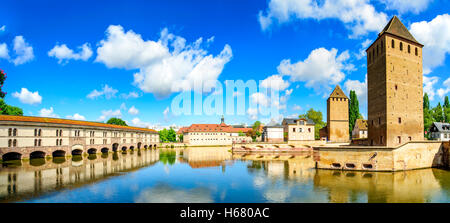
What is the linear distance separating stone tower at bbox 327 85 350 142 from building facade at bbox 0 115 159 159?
A: 49.1m

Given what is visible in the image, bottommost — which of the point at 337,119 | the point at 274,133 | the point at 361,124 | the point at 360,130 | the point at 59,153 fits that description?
the point at 59,153

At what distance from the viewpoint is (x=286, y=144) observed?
52.7m

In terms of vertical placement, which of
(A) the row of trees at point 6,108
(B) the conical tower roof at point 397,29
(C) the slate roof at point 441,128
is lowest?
(C) the slate roof at point 441,128

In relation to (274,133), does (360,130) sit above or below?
above

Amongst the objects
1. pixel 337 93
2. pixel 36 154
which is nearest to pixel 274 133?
pixel 337 93

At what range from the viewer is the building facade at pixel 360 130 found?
56219 mm

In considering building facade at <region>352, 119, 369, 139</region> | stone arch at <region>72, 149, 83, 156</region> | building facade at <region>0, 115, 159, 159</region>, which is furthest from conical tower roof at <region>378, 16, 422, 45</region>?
stone arch at <region>72, 149, 83, 156</region>

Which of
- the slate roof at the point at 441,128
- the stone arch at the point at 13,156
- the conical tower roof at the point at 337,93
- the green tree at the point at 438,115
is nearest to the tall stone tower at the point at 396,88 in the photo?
the conical tower roof at the point at 337,93

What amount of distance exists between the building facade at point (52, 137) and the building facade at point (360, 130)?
57.8 meters

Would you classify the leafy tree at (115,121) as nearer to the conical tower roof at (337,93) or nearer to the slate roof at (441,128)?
the conical tower roof at (337,93)

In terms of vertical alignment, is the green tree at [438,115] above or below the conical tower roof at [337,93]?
below

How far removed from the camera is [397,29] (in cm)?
2698

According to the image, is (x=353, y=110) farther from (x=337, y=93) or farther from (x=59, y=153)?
(x=59, y=153)

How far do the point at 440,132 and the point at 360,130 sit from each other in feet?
47.9
